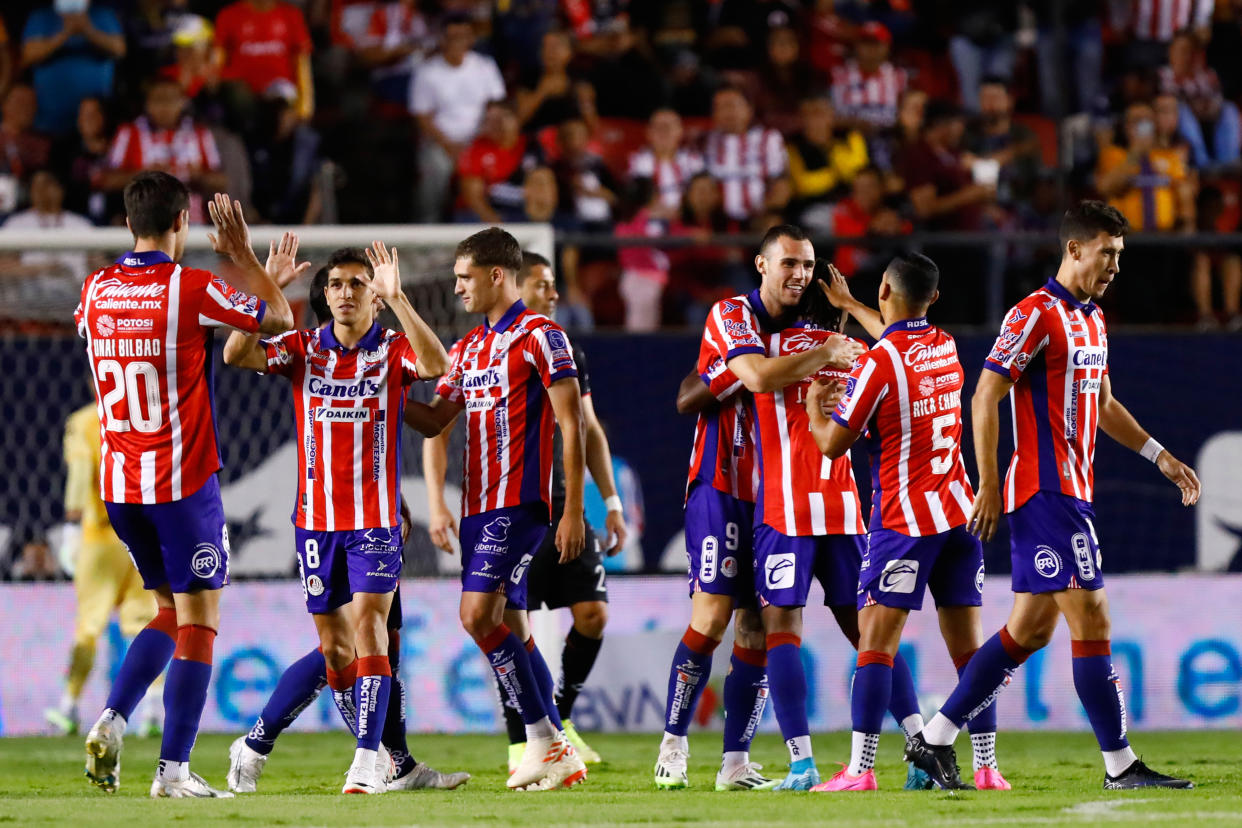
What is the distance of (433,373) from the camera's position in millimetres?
6906

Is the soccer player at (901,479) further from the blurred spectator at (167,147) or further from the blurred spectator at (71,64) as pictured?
the blurred spectator at (71,64)

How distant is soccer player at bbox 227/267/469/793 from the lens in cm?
704

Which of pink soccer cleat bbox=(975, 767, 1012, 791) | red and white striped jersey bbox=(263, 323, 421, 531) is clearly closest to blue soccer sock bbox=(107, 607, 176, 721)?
red and white striped jersey bbox=(263, 323, 421, 531)

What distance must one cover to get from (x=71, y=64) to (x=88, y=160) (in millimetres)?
1139

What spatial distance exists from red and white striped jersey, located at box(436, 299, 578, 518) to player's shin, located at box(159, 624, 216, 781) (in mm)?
1206

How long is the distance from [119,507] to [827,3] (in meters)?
10.8

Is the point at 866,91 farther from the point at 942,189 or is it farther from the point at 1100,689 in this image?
the point at 1100,689

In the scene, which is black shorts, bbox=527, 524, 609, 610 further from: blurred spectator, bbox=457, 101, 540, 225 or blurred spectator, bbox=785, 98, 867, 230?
blurred spectator, bbox=785, 98, 867, 230

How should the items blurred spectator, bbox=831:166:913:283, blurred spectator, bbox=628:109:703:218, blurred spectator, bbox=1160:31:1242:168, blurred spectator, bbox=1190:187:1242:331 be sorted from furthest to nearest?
blurred spectator, bbox=1160:31:1242:168, blurred spectator, bbox=628:109:703:218, blurred spectator, bbox=831:166:913:283, blurred spectator, bbox=1190:187:1242:331

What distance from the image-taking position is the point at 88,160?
13.5 meters

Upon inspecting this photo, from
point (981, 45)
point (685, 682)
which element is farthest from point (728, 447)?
point (981, 45)

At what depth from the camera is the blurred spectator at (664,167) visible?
1374 cm

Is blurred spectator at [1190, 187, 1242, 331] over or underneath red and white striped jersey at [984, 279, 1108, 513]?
over

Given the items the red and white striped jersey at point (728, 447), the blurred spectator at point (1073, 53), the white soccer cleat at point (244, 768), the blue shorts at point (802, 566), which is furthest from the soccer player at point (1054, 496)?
the blurred spectator at point (1073, 53)
